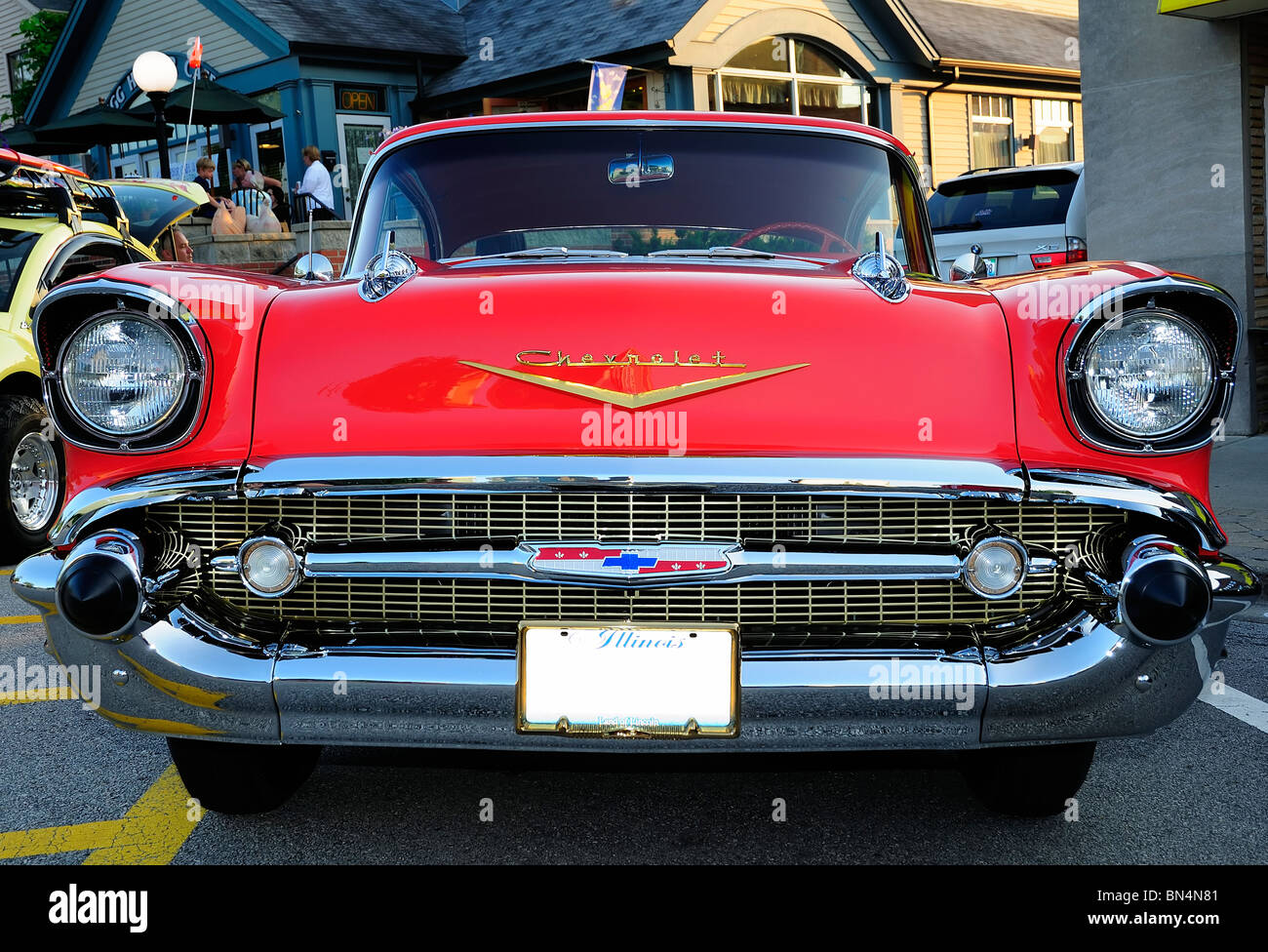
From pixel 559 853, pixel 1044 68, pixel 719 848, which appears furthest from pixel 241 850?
pixel 1044 68

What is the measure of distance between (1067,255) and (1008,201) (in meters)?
1.51

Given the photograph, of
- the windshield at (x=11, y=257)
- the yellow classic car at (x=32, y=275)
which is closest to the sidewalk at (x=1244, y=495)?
the yellow classic car at (x=32, y=275)

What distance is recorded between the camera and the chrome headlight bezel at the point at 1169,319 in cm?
234

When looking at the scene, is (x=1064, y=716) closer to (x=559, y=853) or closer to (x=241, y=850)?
(x=559, y=853)

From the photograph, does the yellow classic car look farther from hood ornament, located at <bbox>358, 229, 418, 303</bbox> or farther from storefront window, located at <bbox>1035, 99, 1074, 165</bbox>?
storefront window, located at <bbox>1035, 99, 1074, 165</bbox>

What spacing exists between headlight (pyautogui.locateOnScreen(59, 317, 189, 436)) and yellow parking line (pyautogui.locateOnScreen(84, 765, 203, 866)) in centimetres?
90

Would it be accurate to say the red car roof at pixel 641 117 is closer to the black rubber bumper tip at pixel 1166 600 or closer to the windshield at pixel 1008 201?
the black rubber bumper tip at pixel 1166 600

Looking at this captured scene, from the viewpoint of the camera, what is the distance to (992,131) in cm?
2128

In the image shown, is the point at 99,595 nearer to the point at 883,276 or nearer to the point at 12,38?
the point at 883,276

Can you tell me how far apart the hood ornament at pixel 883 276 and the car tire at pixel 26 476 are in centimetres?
429

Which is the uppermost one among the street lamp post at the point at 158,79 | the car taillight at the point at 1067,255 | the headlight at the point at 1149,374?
the street lamp post at the point at 158,79
